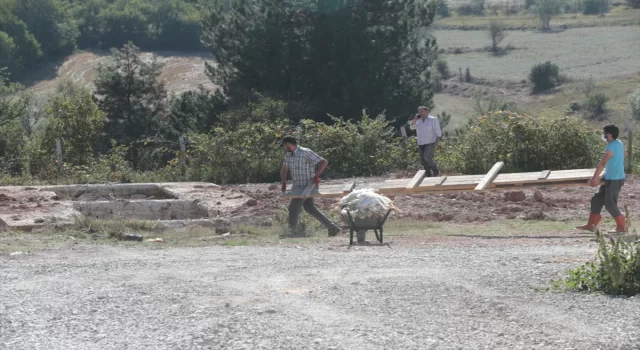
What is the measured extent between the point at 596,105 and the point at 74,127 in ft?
168

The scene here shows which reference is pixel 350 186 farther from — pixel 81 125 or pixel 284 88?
pixel 284 88

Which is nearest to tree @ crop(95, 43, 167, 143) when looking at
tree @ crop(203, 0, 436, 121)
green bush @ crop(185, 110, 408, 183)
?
tree @ crop(203, 0, 436, 121)

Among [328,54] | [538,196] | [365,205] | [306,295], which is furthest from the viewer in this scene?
[328,54]

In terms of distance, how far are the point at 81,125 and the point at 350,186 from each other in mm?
14553

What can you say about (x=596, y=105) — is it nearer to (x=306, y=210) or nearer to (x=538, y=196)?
(x=538, y=196)

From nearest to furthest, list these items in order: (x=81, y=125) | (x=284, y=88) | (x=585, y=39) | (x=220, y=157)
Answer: (x=220, y=157), (x=81, y=125), (x=284, y=88), (x=585, y=39)

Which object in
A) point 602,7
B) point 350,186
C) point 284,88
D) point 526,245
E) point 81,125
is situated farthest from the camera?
point 602,7

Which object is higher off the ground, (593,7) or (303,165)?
(303,165)

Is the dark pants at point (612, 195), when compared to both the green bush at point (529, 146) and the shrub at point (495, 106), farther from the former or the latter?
the shrub at point (495, 106)

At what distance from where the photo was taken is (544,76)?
85312mm

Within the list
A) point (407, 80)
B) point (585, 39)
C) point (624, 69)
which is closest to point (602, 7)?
point (585, 39)

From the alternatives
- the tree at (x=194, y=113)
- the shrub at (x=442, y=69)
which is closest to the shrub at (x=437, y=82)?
the shrub at (x=442, y=69)

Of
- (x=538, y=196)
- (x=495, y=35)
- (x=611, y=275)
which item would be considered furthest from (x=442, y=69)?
(x=611, y=275)

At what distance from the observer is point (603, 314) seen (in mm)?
8523
